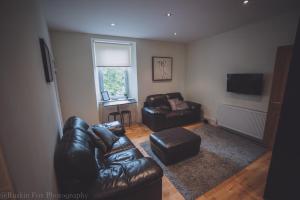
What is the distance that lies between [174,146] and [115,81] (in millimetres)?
2834

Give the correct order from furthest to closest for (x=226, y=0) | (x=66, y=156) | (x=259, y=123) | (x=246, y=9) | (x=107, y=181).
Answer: (x=259, y=123) → (x=246, y=9) → (x=226, y=0) → (x=107, y=181) → (x=66, y=156)

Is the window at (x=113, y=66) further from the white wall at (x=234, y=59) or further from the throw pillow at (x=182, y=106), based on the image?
the white wall at (x=234, y=59)

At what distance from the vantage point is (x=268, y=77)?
2.76 metres

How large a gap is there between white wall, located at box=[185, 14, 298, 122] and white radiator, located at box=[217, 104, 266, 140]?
0.50 ft

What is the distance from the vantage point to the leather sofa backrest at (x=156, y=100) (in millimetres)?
4195

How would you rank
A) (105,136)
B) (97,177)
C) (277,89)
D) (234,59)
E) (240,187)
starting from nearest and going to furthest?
(97,177) < (240,187) < (105,136) < (277,89) < (234,59)

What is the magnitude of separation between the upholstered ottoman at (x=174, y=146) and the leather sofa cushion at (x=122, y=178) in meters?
0.80

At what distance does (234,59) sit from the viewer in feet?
10.9

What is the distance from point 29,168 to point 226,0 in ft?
9.07

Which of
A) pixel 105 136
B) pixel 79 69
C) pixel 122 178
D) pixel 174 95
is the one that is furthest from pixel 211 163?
pixel 79 69

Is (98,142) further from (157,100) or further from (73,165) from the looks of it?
(157,100)

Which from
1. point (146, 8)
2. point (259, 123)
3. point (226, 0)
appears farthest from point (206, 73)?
point (146, 8)

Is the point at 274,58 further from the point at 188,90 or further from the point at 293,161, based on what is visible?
the point at 188,90

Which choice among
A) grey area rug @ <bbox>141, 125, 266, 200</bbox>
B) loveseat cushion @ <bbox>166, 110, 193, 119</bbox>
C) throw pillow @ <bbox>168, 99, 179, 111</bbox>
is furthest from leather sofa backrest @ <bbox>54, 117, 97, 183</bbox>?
throw pillow @ <bbox>168, 99, 179, 111</bbox>
